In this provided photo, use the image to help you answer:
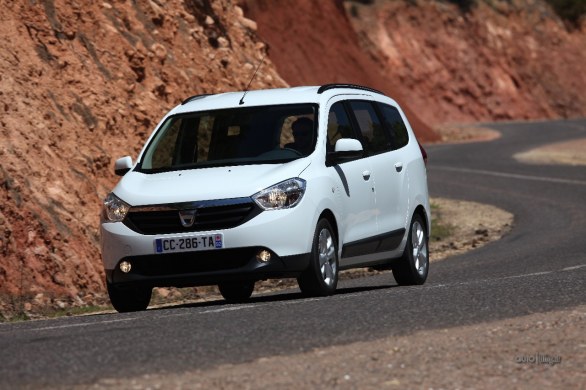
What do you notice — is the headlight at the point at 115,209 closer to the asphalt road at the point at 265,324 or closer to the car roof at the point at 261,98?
the asphalt road at the point at 265,324

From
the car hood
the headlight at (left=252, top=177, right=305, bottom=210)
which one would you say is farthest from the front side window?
the headlight at (left=252, top=177, right=305, bottom=210)

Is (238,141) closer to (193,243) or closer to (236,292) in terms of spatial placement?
(193,243)

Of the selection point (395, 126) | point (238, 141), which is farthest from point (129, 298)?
point (395, 126)

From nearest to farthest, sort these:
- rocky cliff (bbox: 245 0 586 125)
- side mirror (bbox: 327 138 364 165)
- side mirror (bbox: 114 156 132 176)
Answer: side mirror (bbox: 327 138 364 165), side mirror (bbox: 114 156 132 176), rocky cliff (bbox: 245 0 586 125)

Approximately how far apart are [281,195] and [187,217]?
2.52 feet

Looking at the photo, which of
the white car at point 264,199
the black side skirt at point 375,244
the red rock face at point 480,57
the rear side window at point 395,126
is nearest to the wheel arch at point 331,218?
the white car at point 264,199

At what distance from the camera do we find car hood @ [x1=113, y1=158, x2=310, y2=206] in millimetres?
11492

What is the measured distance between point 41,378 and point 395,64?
6498cm

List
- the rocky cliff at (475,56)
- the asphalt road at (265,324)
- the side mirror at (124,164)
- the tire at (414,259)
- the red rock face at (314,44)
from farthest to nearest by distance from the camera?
the rocky cliff at (475,56)
the red rock face at (314,44)
the tire at (414,259)
the side mirror at (124,164)
the asphalt road at (265,324)

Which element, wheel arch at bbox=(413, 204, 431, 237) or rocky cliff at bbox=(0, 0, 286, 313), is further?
rocky cliff at bbox=(0, 0, 286, 313)

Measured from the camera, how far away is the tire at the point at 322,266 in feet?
38.9

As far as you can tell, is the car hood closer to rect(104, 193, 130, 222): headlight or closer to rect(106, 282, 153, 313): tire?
rect(104, 193, 130, 222): headlight

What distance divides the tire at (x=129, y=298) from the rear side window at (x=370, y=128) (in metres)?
2.48

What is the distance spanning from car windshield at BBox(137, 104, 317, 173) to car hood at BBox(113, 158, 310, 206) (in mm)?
215
